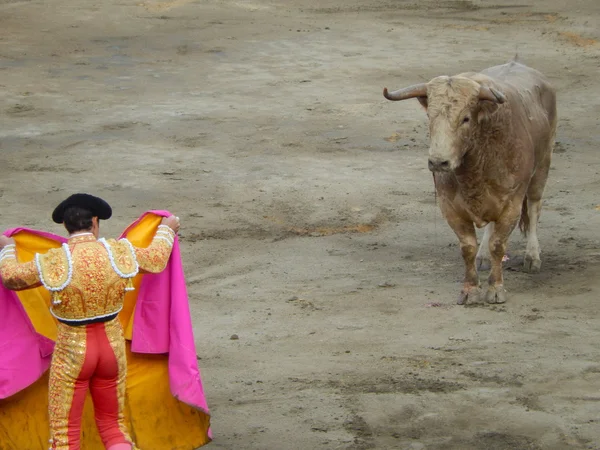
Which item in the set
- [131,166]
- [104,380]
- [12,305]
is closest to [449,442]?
[104,380]

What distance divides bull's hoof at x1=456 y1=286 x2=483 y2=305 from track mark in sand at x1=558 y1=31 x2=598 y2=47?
401 inches

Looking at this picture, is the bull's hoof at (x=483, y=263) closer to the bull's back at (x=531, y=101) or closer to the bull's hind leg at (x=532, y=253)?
the bull's hind leg at (x=532, y=253)

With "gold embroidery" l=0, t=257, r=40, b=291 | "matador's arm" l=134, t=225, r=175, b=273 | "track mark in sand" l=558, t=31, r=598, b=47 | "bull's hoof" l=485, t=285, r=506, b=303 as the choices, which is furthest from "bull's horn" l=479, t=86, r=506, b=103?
"track mark in sand" l=558, t=31, r=598, b=47

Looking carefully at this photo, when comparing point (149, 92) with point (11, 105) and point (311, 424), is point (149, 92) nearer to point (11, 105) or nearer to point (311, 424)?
point (11, 105)

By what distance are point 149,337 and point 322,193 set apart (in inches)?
236

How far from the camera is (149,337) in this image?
609cm

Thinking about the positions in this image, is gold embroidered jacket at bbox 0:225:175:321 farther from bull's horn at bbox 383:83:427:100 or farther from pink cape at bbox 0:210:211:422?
bull's horn at bbox 383:83:427:100

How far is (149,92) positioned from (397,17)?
6299 millimetres

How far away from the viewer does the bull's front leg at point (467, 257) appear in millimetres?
9075

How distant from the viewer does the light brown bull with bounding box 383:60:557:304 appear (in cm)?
837

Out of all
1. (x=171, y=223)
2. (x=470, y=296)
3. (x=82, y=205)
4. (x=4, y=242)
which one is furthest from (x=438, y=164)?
(x=4, y=242)

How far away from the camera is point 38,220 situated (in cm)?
1108

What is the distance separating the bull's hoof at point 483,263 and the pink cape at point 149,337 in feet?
15.0

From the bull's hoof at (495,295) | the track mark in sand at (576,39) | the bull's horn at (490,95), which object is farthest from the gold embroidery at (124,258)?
the track mark in sand at (576,39)
